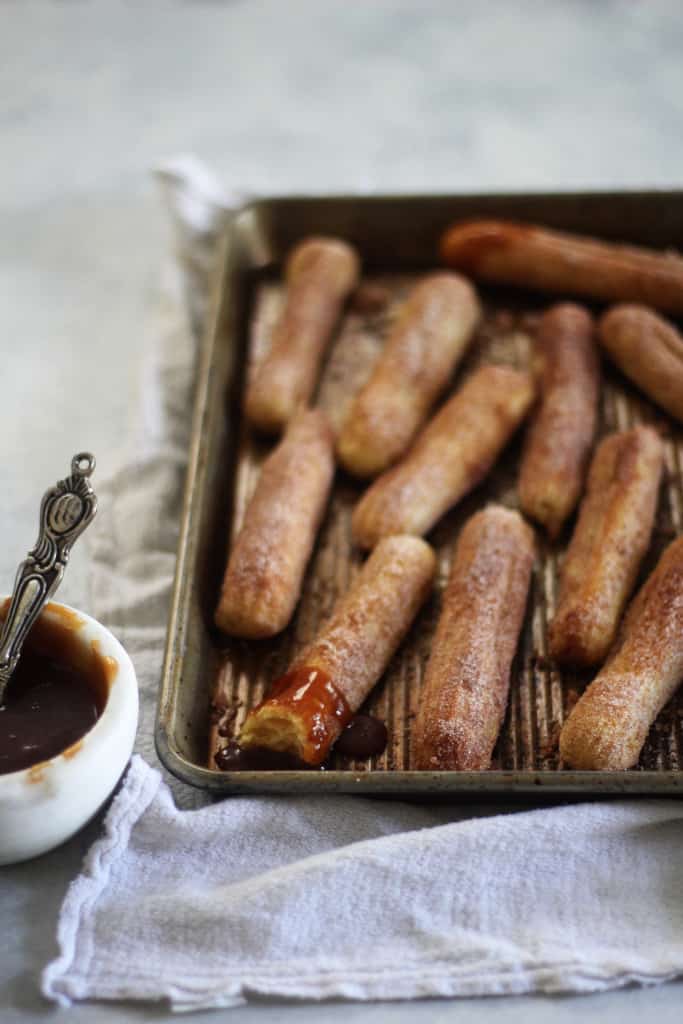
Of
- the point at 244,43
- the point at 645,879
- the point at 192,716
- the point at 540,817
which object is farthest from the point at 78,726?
the point at 244,43

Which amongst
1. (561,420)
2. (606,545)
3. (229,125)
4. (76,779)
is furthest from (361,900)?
(229,125)

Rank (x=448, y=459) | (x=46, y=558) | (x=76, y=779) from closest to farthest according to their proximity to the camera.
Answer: (x=76, y=779) < (x=46, y=558) < (x=448, y=459)

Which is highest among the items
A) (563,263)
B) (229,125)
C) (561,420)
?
(229,125)

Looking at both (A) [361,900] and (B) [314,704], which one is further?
(B) [314,704]

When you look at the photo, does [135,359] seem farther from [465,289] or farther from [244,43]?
[244,43]

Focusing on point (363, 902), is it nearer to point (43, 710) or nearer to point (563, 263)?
point (43, 710)

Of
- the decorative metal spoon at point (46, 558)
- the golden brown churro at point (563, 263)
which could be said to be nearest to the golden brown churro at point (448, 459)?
the golden brown churro at point (563, 263)
